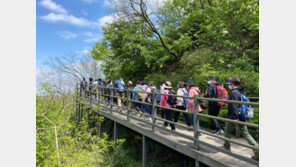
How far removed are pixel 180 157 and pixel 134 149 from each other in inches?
111

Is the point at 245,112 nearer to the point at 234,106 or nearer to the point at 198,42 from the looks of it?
the point at 234,106

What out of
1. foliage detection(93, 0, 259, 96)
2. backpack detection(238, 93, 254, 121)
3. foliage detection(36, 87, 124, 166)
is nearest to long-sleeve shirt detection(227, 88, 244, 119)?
backpack detection(238, 93, 254, 121)

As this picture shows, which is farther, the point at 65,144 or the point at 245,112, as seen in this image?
the point at 65,144

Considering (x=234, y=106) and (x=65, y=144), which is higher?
(x=234, y=106)

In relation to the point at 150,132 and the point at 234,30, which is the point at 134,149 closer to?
the point at 150,132

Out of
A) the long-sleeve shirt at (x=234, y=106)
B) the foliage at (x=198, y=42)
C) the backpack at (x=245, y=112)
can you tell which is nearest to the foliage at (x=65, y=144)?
the long-sleeve shirt at (x=234, y=106)

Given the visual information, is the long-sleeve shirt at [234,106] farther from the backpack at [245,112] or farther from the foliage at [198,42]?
the foliage at [198,42]

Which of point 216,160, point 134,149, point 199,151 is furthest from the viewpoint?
point 134,149

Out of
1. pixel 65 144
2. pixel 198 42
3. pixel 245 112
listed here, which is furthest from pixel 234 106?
pixel 198 42

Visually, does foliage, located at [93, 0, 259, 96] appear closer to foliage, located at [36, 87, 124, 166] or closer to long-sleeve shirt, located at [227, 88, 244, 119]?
long-sleeve shirt, located at [227, 88, 244, 119]

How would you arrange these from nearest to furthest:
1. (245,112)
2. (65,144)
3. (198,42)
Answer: (245,112), (65,144), (198,42)

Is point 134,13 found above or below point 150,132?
above

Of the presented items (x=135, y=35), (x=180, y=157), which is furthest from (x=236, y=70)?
(x=135, y=35)

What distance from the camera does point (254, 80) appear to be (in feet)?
20.5
